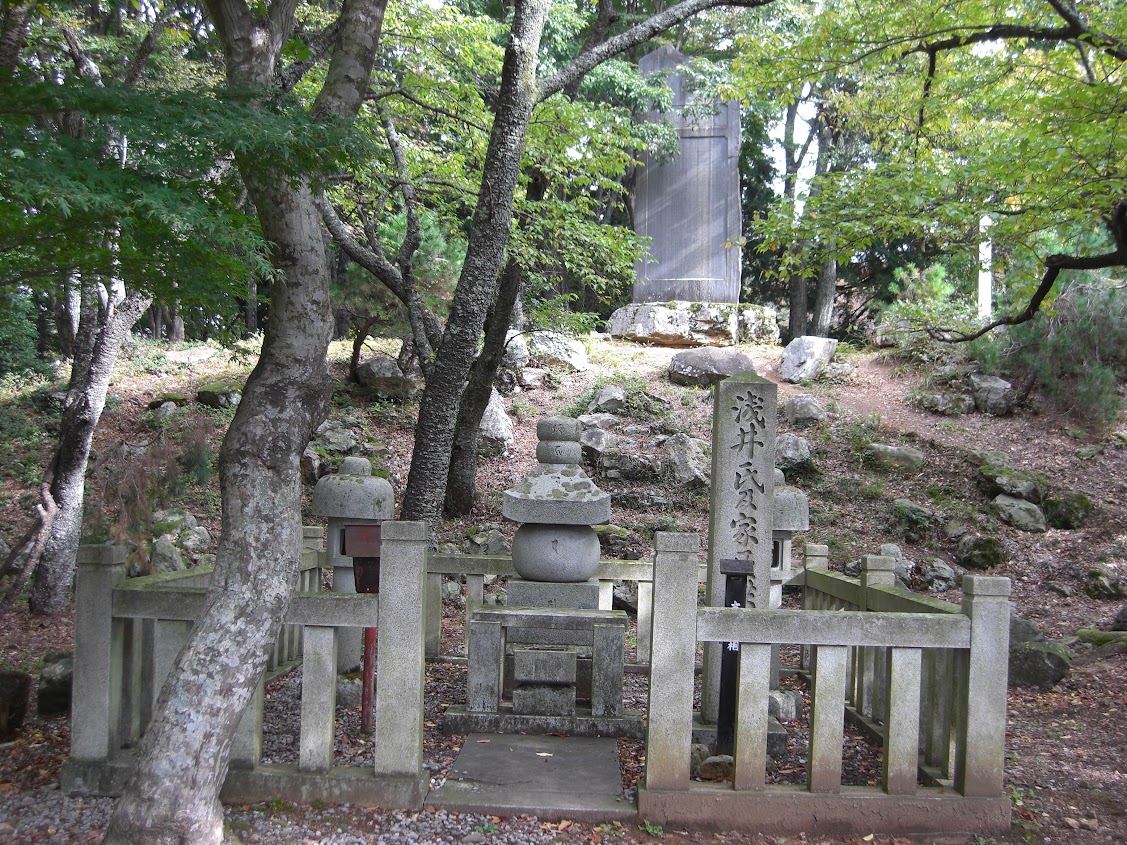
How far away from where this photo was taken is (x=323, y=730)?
436 centimetres

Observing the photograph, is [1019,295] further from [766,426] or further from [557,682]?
[557,682]

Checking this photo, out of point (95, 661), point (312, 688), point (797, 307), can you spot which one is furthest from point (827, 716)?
point (797, 307)

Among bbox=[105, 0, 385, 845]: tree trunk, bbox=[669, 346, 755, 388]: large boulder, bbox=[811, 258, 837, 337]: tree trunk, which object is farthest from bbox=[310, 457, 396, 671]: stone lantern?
bbox=[811, 258, 837, 337]: tree trunk

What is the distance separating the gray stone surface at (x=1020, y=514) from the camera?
1204cm

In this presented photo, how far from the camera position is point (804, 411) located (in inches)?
598

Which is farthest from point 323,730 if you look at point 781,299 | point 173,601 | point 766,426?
point 781,299

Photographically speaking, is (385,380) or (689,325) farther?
(689,325)

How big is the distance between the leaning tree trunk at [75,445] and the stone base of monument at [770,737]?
6.68 m

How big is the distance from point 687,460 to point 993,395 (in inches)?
249

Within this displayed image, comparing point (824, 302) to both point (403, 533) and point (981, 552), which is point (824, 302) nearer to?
point (981, 552)

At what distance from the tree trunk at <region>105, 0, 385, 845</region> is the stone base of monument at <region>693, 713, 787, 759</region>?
289 centimetres

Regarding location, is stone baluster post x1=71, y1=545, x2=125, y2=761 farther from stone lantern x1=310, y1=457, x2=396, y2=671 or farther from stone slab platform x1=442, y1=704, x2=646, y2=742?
stone slab platform x1=442, y1=704, x2=646, y2=742

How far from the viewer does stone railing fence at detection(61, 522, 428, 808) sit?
431 centimetres

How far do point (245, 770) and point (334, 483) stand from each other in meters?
2.48
